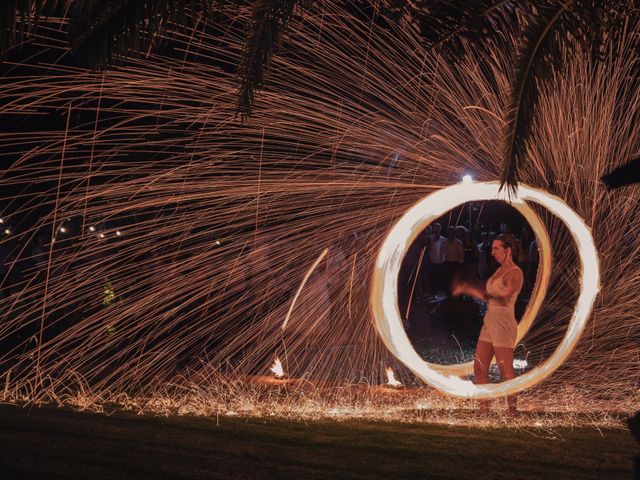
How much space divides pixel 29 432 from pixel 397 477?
2.93 meters

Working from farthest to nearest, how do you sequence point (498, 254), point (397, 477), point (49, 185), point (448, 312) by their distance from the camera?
point (448, 312) < point (49, 185) < point (498, 254) < point (397, 477)

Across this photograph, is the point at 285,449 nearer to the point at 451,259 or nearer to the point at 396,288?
the point at 396,288

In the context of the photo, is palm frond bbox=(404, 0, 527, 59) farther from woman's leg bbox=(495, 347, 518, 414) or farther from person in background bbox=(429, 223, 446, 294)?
person in background bbox=(429, 223, 446, 294)

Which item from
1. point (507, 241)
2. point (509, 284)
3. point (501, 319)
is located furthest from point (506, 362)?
point (507, 241)

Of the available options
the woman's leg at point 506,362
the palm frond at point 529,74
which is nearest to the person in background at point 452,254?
the woman's leg at point 506,362

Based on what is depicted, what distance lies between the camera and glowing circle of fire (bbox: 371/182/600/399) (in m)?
7.88

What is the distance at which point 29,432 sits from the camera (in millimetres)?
7199

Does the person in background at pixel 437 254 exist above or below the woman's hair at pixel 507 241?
below

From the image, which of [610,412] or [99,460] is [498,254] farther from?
[99,460]

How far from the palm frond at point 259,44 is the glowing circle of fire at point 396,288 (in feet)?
6.26

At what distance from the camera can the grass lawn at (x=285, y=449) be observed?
246 inches

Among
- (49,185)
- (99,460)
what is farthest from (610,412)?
(49,185)

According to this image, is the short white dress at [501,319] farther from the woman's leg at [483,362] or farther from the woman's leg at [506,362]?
the woman's leg at [483,362]

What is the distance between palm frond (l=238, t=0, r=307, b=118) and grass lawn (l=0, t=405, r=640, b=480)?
252cm
